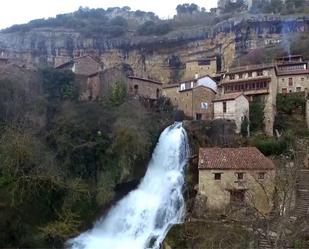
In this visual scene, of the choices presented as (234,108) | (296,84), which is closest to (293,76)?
(296,84)

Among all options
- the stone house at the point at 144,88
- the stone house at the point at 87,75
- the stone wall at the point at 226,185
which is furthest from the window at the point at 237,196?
the stone house at the point at 144,88

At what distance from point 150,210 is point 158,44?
41.5 m

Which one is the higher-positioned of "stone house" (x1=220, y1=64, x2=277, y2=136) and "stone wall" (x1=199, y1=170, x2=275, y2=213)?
"stone house" (x1=220, y1=64, x2=277, y2=136)

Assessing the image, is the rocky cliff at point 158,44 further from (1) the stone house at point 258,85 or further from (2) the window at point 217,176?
(2) the window at point 217,176

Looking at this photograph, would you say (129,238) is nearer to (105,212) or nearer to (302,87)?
(105,212)

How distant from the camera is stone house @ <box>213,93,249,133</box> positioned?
37156 mm

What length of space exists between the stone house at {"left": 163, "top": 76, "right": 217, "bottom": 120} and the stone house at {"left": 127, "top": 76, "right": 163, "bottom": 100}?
1833 mm

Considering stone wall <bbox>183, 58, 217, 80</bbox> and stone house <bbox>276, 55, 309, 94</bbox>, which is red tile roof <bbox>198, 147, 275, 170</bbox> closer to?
stone house <bbox>276, 55, 309, 94</bbox>

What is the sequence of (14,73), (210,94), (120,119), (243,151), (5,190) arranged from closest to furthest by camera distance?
(5,190), (243,151), (120,119), (14,73), (210,94)

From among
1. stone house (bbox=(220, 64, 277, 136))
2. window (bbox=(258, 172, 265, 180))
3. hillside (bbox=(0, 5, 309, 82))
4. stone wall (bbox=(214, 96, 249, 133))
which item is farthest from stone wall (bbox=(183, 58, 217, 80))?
window (bbox=(258, 172, 265, 180))

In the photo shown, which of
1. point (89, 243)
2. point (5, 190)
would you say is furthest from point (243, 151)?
point (5, 190)

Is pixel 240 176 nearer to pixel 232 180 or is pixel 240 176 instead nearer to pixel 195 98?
pixel 232 180

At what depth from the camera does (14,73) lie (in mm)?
34812

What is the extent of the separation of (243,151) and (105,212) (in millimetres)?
9635
